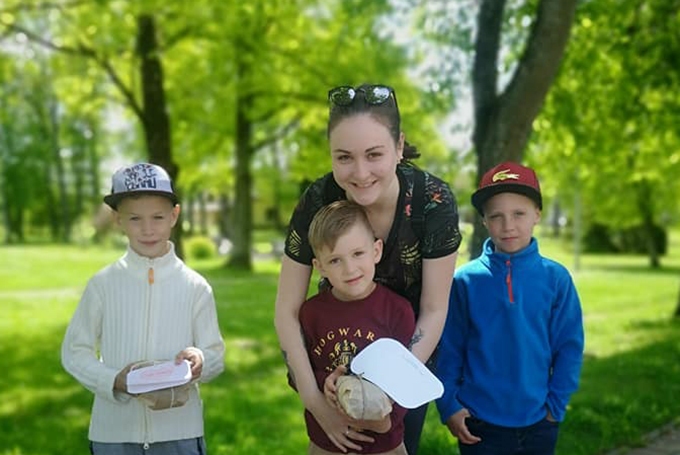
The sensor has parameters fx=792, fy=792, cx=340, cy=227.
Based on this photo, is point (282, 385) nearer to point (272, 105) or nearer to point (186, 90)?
point (272, 105)

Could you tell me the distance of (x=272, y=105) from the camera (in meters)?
21.8

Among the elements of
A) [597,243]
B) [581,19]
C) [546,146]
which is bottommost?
[597,243]

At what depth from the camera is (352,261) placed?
2736 millimetres

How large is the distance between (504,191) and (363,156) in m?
0.93

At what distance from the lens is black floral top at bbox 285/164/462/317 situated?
2.87 meters

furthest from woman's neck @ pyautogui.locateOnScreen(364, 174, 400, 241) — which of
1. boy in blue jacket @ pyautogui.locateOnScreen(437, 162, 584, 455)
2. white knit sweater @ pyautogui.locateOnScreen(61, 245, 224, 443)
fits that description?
white knit sweater @ pyautogui.locateOnScreen(61, 245, 224, 443)

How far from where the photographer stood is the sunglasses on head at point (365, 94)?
2.72 meters

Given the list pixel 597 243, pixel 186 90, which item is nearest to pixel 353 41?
pixel 186 90

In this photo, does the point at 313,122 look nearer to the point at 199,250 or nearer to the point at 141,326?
the point at 199,250

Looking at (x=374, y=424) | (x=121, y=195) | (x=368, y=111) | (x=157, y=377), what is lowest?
(x=374, y=424)

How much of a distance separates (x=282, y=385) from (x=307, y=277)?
6446 millimetres

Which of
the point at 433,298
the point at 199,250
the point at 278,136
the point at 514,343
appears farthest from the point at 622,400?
the point at 199,250

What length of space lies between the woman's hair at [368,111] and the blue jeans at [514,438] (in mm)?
1382

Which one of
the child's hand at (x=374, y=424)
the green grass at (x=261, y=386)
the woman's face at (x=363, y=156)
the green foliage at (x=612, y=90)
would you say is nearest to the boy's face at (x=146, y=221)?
the woman's face at (x=363, y=156)
